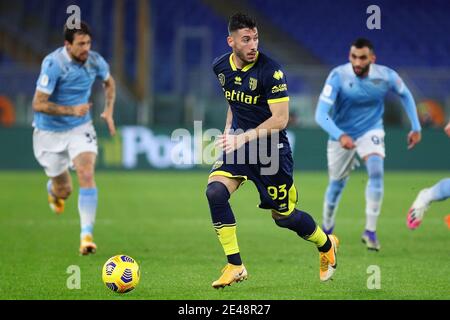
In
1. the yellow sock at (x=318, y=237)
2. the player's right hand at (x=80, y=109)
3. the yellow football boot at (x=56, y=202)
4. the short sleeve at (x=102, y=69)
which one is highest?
the short sleeve at (x=102, y=69)

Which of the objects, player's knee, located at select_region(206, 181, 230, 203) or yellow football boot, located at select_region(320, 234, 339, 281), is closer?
player's knee, located at select_region(206, 181, 230, 203)

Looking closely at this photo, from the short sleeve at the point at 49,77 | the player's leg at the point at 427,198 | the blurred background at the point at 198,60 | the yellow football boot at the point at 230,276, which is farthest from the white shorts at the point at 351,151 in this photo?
the blurred background at the point at 198,60

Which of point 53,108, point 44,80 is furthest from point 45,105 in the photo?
point 44,80

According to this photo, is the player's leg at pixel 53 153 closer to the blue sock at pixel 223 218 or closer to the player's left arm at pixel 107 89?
the player's left arm at pixel 107 89

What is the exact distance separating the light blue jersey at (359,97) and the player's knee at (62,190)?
3.09 metres

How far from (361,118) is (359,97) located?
0.28 meters

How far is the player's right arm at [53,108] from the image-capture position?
980 cm

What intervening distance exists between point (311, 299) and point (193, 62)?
64.3 feet

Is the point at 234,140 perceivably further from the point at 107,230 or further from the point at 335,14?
the point at 335,14

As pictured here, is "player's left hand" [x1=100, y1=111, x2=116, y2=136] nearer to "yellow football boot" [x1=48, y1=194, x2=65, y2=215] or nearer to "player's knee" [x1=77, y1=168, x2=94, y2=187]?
"player's knee" [x1=77, y1=168, x2=94, y2=187]

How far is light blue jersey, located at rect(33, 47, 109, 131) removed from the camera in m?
9.78

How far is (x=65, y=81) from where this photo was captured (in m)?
9.96

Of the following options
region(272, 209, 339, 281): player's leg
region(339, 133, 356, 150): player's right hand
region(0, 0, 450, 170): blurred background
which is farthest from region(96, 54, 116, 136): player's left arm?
region(0, 0, 450, 170): blurred background

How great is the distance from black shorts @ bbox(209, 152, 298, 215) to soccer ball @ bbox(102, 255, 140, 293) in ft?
3.27
